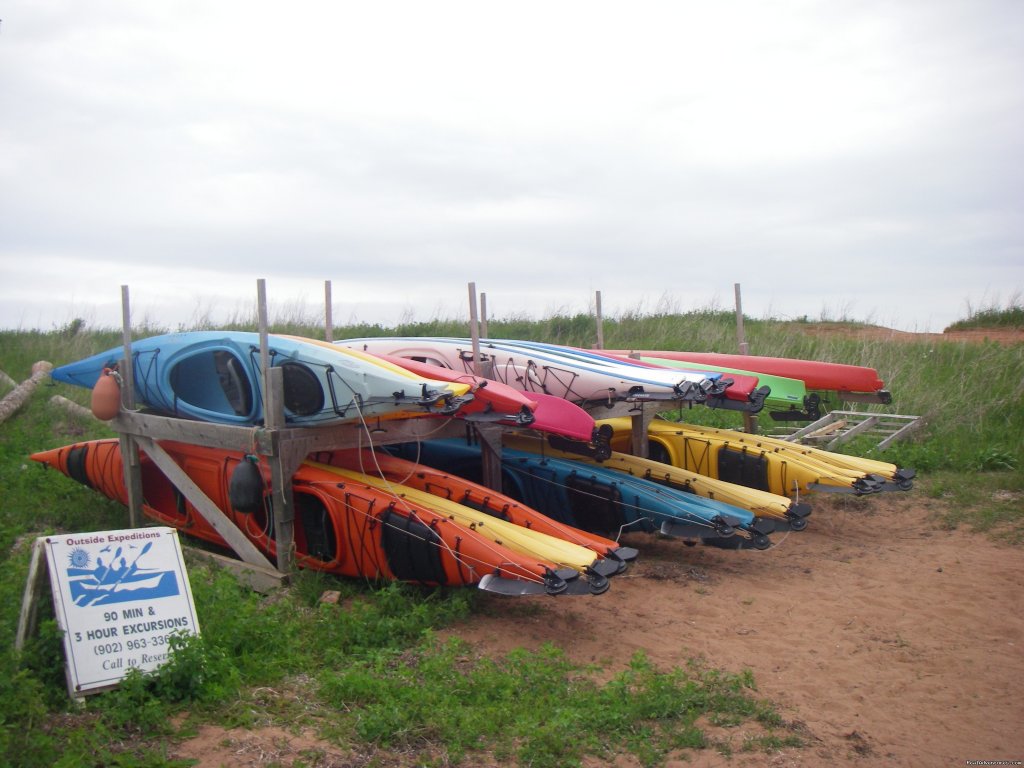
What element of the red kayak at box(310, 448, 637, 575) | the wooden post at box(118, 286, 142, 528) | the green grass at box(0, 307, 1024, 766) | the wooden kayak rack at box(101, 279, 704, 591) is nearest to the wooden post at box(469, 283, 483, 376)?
the wooden kayak rack at box(101, 279, 704, 591)

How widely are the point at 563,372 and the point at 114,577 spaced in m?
4.69

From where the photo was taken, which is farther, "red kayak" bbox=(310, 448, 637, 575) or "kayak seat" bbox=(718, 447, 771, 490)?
"kayak seat" bbox=(718, 447, 771, 490)

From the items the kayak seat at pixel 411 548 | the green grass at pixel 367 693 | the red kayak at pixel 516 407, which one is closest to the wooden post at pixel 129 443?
the green grass at pixel 367 693

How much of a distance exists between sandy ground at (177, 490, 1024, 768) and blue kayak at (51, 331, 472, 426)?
165 cm

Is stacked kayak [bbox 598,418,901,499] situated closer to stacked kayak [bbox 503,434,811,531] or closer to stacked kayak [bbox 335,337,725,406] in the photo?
stacked kayak [bbox 503,434,811,531]

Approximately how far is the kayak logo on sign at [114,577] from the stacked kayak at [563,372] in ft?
13.4

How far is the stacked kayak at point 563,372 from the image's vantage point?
25.9 feet

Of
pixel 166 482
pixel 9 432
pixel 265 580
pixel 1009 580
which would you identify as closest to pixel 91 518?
pixel 166 482

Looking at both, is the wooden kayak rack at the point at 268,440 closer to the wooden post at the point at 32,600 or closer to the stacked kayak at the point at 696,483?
the stacked kayak at the point at 696,483

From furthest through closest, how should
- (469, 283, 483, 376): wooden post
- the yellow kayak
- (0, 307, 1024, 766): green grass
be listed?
(469, 283, 483, 376): wooden post → the yellow kayak → (0, 307, 1024, 766): green grass

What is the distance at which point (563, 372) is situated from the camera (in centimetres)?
829

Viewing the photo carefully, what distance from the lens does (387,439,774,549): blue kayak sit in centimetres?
693

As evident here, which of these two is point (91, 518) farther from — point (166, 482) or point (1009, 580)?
point (1009, 580)

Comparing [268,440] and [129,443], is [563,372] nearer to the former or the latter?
[268,440]
